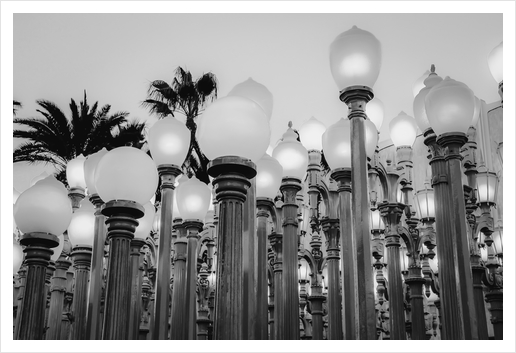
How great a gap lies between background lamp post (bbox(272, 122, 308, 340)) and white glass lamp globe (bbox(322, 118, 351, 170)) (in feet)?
2.90

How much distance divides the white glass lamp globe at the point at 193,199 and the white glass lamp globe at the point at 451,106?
105 inches

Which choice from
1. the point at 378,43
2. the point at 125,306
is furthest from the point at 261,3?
the point at 125,306

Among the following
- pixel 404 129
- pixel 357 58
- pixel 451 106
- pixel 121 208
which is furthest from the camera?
pixel 404 129

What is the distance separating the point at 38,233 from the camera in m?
5.23

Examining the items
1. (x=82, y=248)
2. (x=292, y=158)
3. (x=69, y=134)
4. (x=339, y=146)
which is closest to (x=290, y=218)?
(x=292, y=158)

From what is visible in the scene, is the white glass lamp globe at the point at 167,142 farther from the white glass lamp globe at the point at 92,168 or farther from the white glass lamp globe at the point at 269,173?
the white glass lamp globe at the point at 269,173

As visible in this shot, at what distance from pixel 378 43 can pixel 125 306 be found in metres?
2.88

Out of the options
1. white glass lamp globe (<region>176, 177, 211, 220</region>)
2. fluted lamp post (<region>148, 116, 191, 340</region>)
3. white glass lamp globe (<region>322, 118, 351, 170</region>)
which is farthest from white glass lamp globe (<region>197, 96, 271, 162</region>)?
white glass lamp globe (<region>176, 177, 211, 220</region>)

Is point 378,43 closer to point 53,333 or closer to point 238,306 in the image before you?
point 238,306

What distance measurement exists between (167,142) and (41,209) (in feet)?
5.29

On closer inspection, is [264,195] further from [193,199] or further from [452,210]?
[452,210]

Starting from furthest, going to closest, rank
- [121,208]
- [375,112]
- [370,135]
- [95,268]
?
[375,112] < [370,135] < [95,268] < [121,208]

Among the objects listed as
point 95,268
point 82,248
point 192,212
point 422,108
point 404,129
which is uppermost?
point 404,129

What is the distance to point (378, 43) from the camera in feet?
17.2
